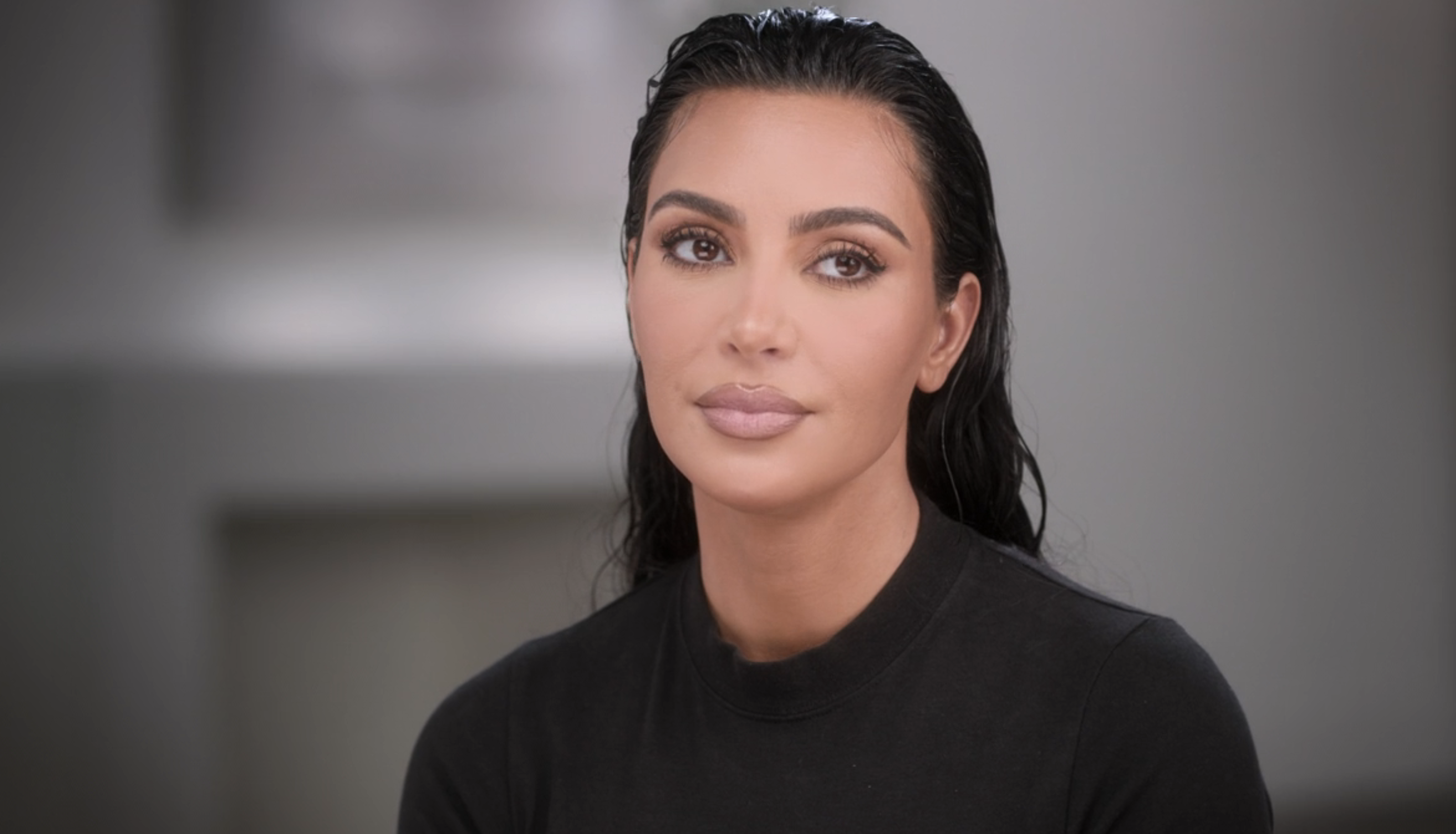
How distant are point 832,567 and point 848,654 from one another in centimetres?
11

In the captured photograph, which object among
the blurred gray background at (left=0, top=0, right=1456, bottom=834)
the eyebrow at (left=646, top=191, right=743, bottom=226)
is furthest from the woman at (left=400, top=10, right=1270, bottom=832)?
the blurred gray background at (left=0, top=0, right=1456, bottom=834)

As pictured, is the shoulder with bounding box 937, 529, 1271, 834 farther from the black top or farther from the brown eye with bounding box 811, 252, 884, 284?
the brown eye with bounding box 811, 252, 884, 284

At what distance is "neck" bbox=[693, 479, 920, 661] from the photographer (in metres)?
2.03

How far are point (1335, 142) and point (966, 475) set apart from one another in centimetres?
220

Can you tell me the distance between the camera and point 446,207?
3596 mm

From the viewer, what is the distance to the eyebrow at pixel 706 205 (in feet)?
6.27

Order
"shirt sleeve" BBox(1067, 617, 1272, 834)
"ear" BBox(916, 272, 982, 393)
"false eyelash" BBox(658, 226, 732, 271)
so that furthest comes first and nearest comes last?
"ear" BBox(916, 272, 982, 393), "false eyelash" BBox(658, 226, 732, 271), "shirt sleeve" BBox(1067, 617, 1272, 834)

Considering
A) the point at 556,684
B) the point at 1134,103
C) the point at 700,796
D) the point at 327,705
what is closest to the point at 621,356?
the point at 327,705

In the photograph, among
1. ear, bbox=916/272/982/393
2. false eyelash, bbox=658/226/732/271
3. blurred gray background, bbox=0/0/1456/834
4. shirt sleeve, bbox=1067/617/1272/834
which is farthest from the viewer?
blurred gray background, bbox=0/0/1456/834

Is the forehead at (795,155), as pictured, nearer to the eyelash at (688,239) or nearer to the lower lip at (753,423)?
the eyelash at (688,239)

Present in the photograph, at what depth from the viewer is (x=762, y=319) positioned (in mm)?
1842

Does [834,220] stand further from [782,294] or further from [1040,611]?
[1040,611]

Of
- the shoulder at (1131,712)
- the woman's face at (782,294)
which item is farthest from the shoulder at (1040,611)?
the woman's face at (782,294)

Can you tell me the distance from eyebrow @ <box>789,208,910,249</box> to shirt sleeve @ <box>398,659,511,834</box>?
80 cm
